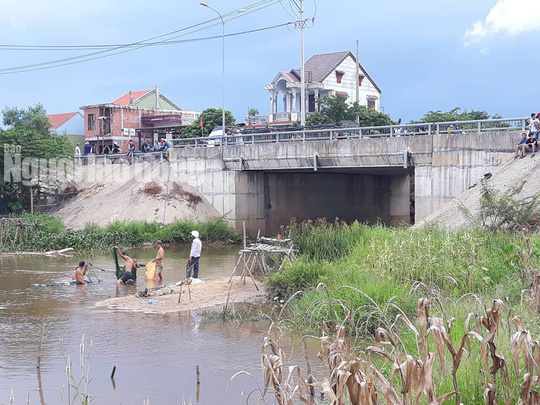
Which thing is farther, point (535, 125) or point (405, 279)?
point (535, 125)

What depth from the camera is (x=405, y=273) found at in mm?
15453

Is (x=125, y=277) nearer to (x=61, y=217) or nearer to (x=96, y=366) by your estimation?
(x=96, y=366)

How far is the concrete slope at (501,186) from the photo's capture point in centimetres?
2405

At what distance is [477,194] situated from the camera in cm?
2583

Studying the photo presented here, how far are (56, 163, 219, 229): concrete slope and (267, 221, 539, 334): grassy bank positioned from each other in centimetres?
2019

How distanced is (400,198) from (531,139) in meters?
16.5

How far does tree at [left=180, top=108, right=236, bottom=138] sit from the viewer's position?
5847 cm

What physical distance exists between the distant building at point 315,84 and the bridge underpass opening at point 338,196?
1836 centimetres

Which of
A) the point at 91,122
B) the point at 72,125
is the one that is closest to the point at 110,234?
the point at 91,122

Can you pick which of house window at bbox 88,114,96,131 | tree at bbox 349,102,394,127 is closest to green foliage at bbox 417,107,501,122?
tree at bbox 349,102,394,127

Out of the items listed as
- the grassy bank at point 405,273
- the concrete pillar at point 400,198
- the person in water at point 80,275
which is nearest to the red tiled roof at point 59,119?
the concrete pillar at point 400,198

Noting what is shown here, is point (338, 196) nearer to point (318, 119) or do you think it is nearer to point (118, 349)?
point (318, 119)

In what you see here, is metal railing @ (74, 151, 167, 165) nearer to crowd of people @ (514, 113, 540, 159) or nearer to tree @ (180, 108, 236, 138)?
tree @ (180, 108, 236, 138)

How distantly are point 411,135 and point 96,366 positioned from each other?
2099 centimetres
